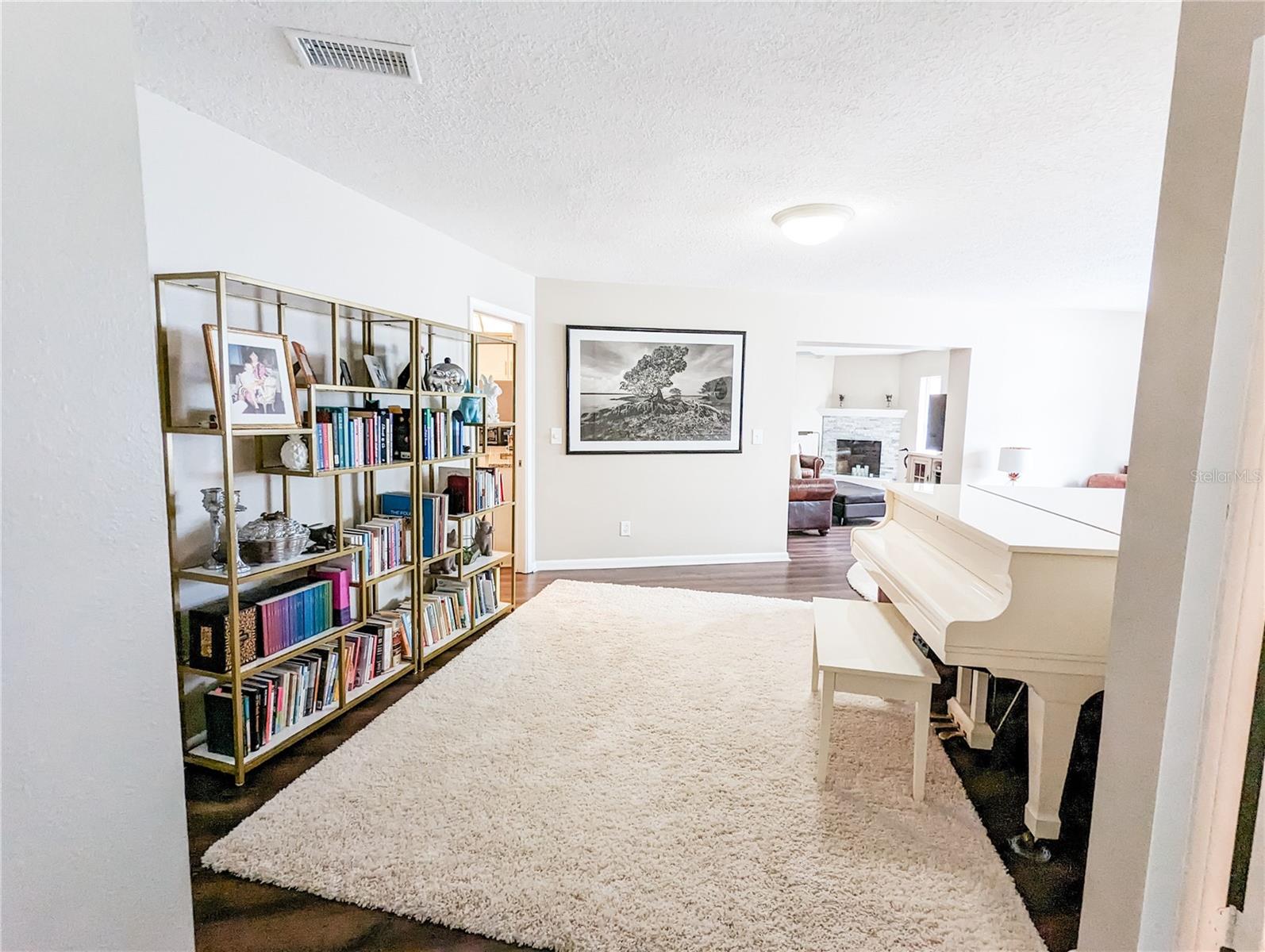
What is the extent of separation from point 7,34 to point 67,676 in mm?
737

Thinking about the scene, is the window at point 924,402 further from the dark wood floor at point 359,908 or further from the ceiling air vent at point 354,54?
the ceiling air vent at point 354,54

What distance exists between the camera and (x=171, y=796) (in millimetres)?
918

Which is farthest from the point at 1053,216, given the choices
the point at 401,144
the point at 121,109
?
the point at 121,109

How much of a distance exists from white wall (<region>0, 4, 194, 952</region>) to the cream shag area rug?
103 centimetres

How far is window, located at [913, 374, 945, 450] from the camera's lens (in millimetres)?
9562

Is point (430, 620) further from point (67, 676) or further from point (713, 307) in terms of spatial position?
point (713, 307)

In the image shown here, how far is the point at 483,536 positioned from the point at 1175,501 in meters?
3.33

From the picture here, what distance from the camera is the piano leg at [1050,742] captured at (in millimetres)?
1892

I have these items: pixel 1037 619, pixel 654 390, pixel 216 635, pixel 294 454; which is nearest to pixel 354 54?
pixel 294 454

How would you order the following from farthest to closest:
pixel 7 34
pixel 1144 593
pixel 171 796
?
pixel 1144 593 < pixel 171 796 < pixel 7 34

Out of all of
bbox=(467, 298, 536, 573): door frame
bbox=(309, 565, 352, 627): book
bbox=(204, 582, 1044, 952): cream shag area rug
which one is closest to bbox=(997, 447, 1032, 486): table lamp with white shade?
bbox=(204, 582, 1044, 952): cream shag area rug

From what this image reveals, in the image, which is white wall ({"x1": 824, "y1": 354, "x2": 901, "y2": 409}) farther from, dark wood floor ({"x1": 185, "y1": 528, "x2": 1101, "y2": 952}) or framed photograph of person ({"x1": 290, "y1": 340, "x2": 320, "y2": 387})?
framed photograph of person ({"x1": 290, "y1": 340, "x2": 320, "y2": 387})

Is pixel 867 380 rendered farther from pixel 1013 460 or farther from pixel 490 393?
pixel 490 393

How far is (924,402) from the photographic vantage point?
980cm
